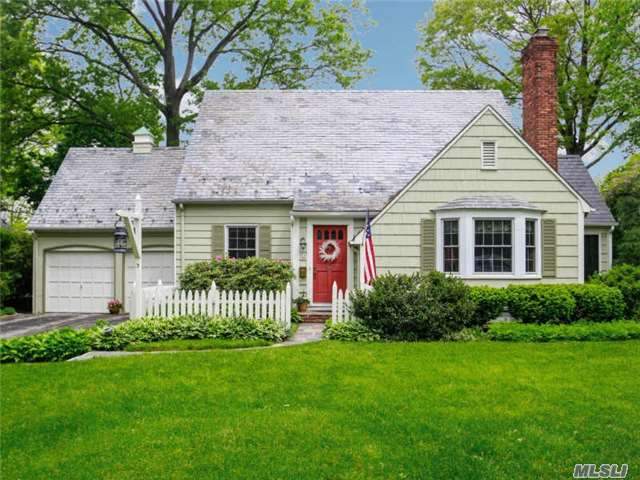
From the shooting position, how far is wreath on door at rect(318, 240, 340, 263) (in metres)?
16.2

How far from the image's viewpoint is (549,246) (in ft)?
45.8

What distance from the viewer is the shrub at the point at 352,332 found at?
11.4 m

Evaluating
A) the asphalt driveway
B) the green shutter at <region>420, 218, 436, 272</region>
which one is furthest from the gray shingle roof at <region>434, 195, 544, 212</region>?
the asphalt driveway

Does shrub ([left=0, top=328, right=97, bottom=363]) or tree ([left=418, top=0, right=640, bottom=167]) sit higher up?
tree ([left=418, top=0, right=640, bottom=167])

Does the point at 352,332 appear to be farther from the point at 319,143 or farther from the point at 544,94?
the point at 544,94

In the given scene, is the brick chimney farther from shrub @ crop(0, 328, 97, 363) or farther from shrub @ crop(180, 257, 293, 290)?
shrub @ crop(0, 328, 97, 363)

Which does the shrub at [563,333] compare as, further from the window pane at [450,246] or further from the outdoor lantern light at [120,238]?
the outdoor lantern light at [120,238]

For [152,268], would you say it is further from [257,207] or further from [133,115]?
[133,115]

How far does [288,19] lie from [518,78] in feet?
36.2

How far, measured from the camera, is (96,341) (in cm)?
1085

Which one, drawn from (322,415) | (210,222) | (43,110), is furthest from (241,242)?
(43,110)

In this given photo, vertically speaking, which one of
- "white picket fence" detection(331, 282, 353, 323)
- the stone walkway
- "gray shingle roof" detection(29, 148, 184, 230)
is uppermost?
"gray shingle roof" detection(29, 148, 184, 230)

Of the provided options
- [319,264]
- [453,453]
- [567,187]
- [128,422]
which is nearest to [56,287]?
[319,264]

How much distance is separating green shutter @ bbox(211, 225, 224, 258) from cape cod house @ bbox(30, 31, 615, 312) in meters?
0.03
